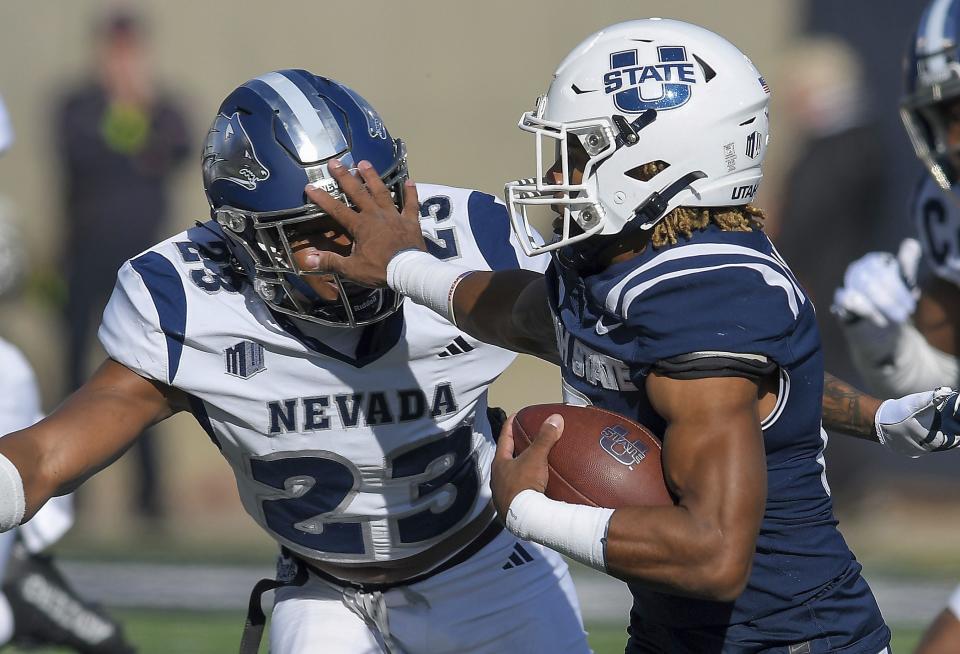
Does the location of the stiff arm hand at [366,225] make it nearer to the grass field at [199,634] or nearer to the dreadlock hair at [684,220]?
the dreadlock hair at [684,220]

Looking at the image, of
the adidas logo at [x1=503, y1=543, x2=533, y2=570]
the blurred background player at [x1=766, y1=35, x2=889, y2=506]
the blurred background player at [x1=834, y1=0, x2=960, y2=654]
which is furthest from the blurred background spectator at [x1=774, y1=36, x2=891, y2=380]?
the adidas logo at [x1=503, y1=543, x2=533, y2=570]

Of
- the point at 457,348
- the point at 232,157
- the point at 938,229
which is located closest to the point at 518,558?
the point at 457,348

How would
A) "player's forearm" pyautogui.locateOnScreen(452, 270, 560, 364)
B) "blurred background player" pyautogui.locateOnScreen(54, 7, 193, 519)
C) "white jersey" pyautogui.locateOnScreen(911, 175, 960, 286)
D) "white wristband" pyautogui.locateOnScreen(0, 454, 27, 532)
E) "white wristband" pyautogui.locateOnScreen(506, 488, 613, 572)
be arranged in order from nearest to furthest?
"white wristband" pyautogui.locateOnScreen(506, 488, 613, 572) < "white wristband" pyautogui.locateOnScreen(0, 454, 27, 532) < "player's forearm" pyautogui.locateOnScreen(452, 270, 560, 364) < "white jersey" pyautogui.locateOnScreen(911, 175, 960, 286) < "blurred background player" pyautogui.locateOnScreen(54, 7, 193, 519)

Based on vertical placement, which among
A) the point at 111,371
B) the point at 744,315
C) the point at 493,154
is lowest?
the point at 493,154

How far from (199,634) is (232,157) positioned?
9.67ft

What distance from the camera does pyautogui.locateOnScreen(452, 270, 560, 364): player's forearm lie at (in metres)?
2.94

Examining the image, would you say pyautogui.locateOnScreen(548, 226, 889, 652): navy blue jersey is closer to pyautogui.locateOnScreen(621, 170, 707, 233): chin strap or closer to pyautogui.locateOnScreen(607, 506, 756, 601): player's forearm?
pyautogui.locateOnScreen(621, 170, 707, 233): chin strap

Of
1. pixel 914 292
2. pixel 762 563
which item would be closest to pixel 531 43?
pixel 914 292

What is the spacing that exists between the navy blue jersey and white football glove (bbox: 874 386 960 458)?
31 cm

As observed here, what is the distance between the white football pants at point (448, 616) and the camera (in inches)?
125

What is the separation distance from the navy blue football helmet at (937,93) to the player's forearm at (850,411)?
18.1 inches

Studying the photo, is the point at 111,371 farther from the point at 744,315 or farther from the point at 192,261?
the point at 744,315

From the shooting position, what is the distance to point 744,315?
2318mm

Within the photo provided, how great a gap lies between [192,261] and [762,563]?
4.44 ft
